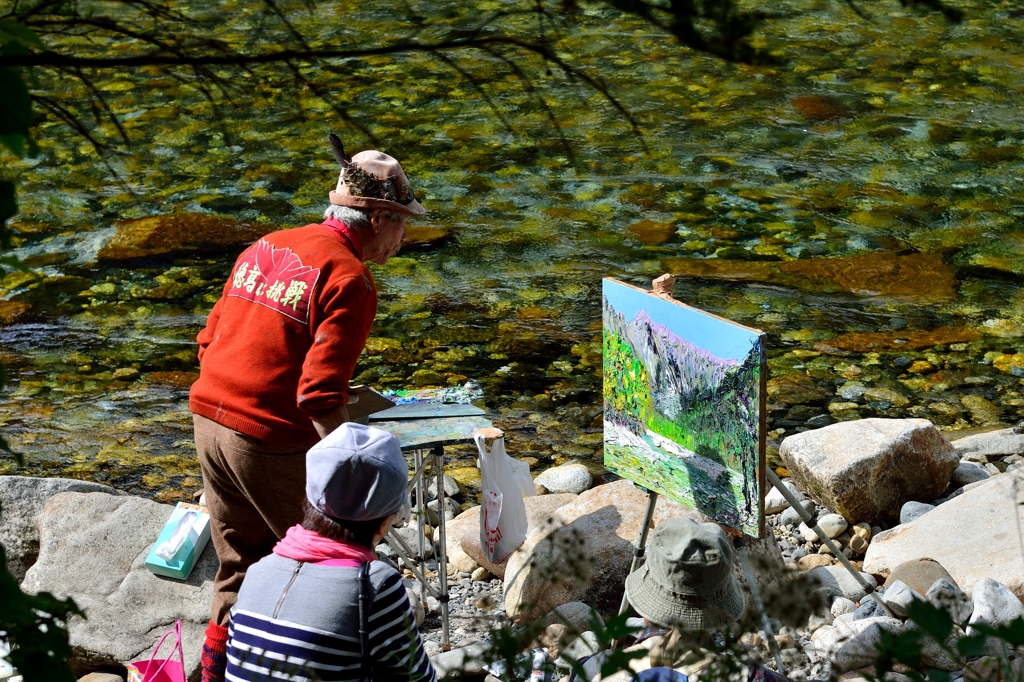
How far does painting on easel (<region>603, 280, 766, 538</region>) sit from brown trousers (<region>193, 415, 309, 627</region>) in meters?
1.17

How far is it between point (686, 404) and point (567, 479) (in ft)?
4.47

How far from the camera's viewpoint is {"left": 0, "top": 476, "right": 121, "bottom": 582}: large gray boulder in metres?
3.71

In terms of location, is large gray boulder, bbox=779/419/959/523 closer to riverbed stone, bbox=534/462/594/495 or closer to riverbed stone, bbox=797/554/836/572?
riverbed stone, bbox=797/554/836/572

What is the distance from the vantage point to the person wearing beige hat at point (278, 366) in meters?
2.71

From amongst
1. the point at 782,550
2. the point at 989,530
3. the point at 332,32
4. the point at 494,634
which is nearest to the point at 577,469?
the point at 782,550

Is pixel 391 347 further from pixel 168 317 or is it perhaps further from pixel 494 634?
pixel 494 634

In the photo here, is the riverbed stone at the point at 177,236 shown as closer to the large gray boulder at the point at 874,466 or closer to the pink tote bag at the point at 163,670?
the large gray boulder at the point at 874,466

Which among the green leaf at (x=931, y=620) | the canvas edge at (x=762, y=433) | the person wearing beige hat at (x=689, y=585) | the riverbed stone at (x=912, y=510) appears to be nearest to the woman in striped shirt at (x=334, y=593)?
the person wearing beige hat at (x=689, y=585)

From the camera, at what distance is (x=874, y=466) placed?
413 cm

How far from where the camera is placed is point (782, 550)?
4059mm

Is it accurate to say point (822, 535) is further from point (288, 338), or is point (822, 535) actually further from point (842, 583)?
point (288, 338)

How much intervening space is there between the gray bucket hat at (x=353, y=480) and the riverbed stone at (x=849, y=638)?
1.51 meters

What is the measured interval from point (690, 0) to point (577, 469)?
2.60 metres

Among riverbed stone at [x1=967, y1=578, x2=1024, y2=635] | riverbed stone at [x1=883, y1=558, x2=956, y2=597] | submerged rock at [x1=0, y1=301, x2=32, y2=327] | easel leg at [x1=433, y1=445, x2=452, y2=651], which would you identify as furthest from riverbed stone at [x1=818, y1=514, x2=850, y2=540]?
submerged rock at [x1=0, y1=301, x2=32, y2=327]
